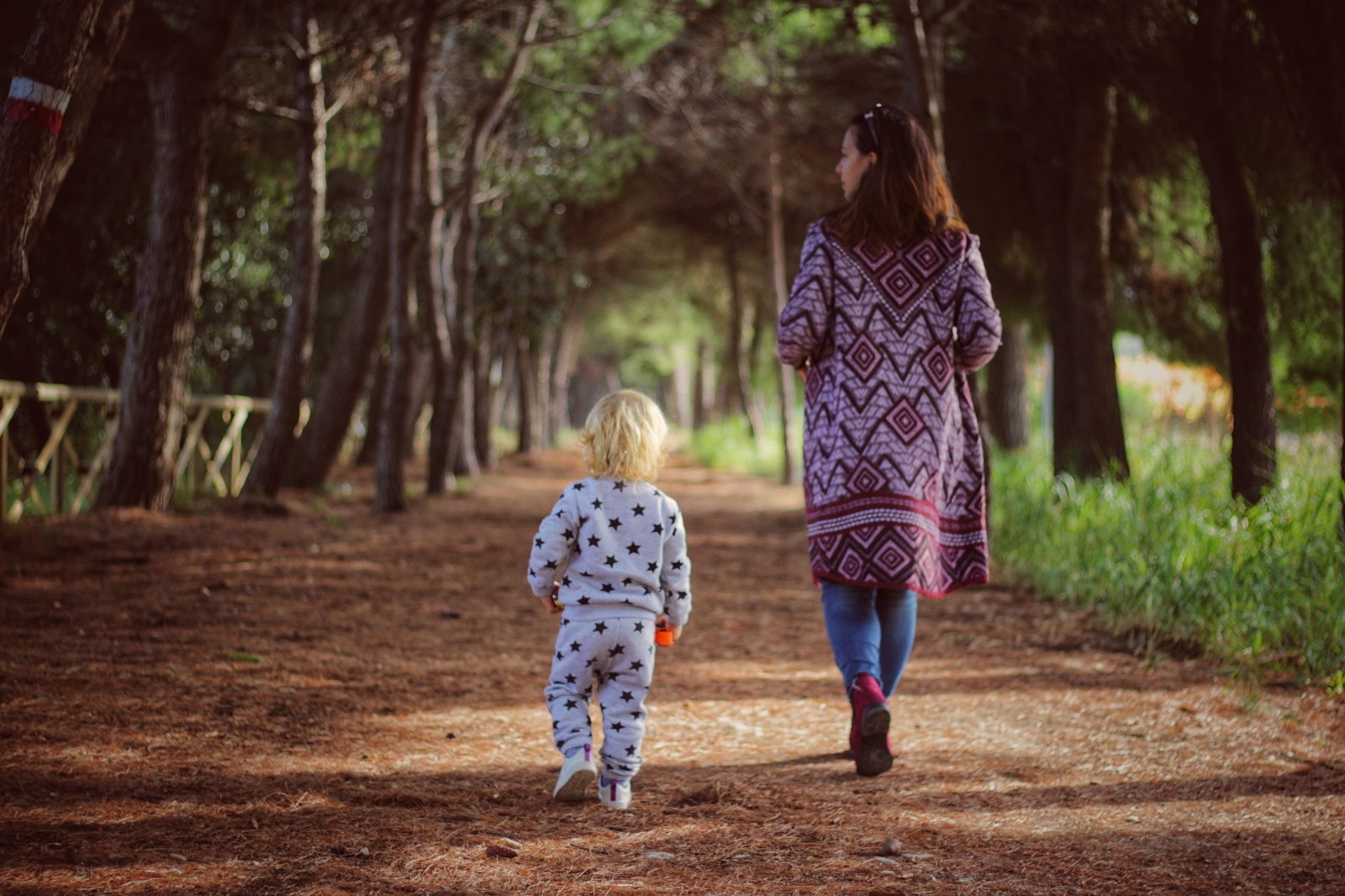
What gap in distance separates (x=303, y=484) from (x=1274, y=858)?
38.8 feet

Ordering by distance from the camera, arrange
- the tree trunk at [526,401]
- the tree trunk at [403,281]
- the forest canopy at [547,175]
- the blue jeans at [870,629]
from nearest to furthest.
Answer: the blue jeans at [870,629], the forest canopy at [547,175], the tree trunk at [403,281], the tree trunk at [526,401]

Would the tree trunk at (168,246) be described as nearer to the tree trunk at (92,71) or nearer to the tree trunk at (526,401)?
the tree trunk at (92,71)

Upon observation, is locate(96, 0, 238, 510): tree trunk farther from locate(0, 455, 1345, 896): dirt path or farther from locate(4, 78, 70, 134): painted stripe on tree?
locate(4, 78, 70, 134): painted stripe on tree

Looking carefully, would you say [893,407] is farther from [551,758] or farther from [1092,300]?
[1092,300]

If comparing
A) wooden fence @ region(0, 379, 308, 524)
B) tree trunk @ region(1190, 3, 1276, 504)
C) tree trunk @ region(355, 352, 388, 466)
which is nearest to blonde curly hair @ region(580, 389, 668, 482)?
tree trunk @ region(1190, 3, 1276, 504)

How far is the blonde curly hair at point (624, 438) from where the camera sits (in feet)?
11.8

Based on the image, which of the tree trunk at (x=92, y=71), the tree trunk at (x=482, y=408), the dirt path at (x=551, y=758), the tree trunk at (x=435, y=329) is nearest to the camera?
the dirt path at (x=551, y=758)

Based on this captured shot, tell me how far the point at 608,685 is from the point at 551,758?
67 centimetres

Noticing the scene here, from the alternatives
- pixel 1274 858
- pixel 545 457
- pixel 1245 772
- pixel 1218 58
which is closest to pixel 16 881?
pixel 1274 858

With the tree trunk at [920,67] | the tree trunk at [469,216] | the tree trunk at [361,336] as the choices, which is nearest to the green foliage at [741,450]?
the tree trunk at [469,216]

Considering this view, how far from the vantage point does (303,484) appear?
13.4 m

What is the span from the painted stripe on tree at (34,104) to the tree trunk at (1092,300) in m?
8.35

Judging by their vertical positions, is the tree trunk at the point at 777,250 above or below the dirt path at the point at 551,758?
above

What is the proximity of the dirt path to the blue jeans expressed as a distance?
0.36 m
